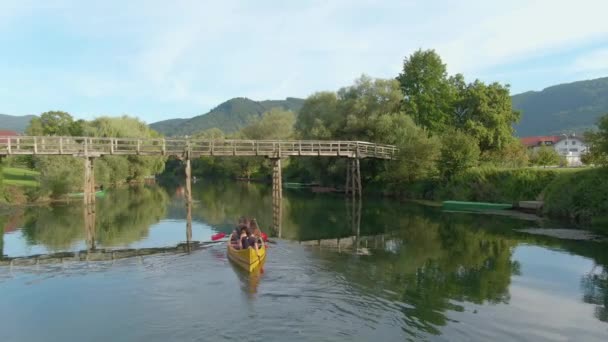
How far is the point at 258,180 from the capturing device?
9506 centimetres

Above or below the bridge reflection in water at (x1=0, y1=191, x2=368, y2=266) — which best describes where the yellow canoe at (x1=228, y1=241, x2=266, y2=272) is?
above

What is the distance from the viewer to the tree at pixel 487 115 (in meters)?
56.2

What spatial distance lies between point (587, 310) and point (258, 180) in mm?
83103

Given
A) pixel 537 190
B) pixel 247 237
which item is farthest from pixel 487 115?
pixel 247 237

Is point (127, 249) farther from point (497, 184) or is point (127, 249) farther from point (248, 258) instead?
point (497, 184)

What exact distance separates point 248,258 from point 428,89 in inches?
1964

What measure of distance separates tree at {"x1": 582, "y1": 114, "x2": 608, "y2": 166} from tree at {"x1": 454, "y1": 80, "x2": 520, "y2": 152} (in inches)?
914

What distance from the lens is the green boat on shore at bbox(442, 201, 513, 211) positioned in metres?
40.2

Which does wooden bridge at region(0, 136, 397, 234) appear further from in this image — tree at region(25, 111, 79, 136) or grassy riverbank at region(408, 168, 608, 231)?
tree at region(25, 111, 79, 136)

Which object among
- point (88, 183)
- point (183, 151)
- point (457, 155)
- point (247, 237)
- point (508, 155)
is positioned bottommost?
point (247, 237)

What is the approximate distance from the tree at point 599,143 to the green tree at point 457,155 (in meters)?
16.0

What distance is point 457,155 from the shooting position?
159 feet

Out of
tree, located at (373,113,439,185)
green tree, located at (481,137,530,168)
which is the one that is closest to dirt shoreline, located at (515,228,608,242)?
tree, located at (373,113,439,185)

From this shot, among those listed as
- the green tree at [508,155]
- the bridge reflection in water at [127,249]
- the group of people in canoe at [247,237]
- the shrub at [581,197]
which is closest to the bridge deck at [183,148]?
the bridge reflection in water at [127,249]
